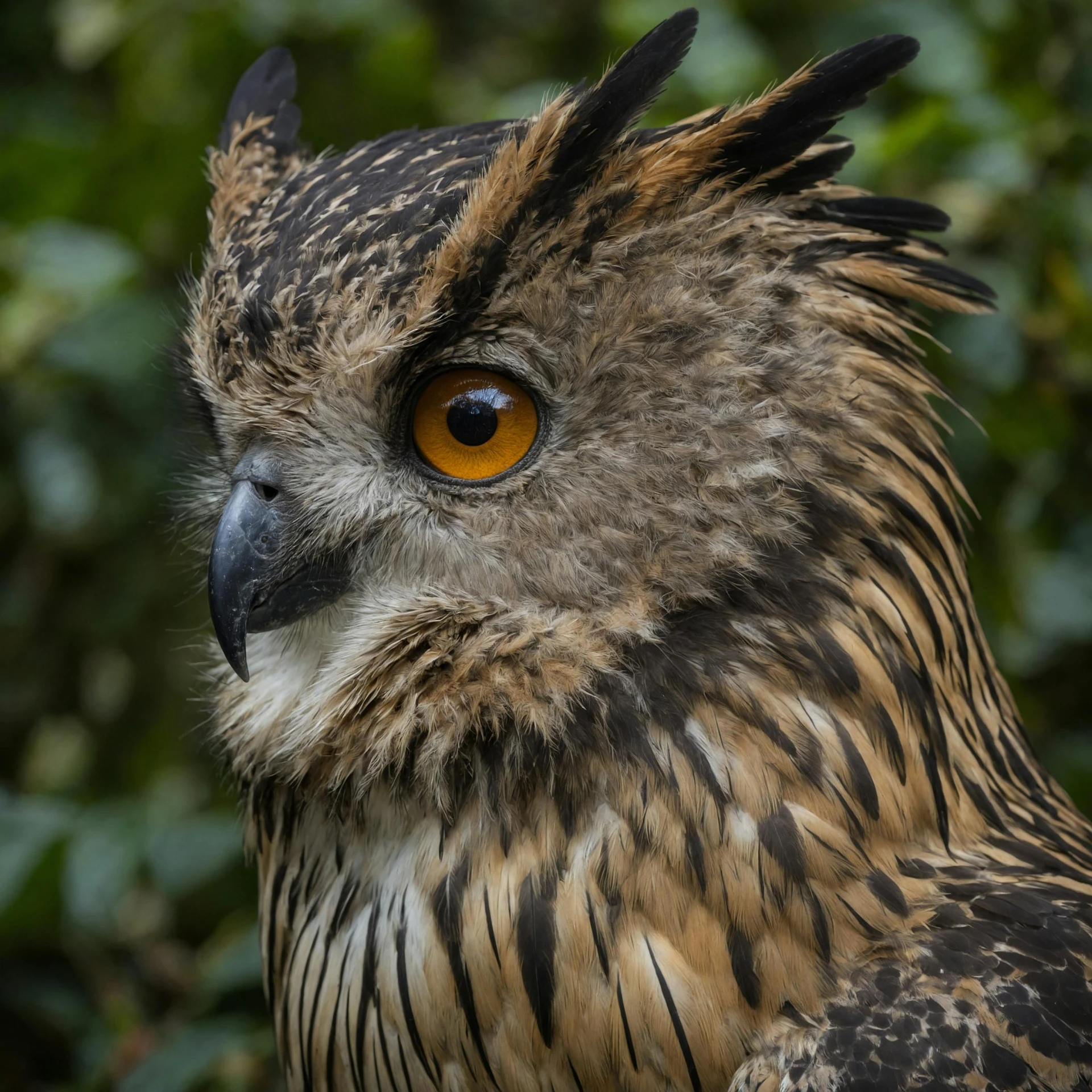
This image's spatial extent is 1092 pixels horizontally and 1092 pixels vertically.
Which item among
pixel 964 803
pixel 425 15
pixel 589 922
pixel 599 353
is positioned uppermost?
pixel 425 15

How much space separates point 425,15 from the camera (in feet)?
11.1

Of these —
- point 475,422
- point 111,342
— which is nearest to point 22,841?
point 111,342

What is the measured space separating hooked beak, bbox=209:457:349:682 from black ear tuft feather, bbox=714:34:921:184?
72cm

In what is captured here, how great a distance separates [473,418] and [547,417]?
95 mm

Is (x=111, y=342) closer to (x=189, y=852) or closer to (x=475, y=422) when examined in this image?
(x=189, y=852)

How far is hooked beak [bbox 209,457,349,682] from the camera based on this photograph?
1.50m

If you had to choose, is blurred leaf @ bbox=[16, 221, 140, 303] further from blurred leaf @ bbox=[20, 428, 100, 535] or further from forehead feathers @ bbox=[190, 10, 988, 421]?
forehead feathers @ bbox=[190, 10, 988, 421]

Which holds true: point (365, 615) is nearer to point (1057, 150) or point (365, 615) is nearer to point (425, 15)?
point (1057, 150)

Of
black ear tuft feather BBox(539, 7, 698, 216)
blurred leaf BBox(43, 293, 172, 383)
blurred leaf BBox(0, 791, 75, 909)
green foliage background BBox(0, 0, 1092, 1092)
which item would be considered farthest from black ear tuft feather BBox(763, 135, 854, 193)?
blurred leaf BBox(0, 791, 75, 909)

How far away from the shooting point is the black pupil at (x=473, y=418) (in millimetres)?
1476

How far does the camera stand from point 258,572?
59.4 inches

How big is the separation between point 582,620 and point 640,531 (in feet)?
0.44

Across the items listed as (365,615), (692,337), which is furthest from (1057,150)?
(365,615)

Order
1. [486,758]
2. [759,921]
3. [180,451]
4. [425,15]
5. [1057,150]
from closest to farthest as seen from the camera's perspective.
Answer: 1. [759,921]
2. [486,758]
3. [180,451]
4. [1057,150]
5. [425,15]
